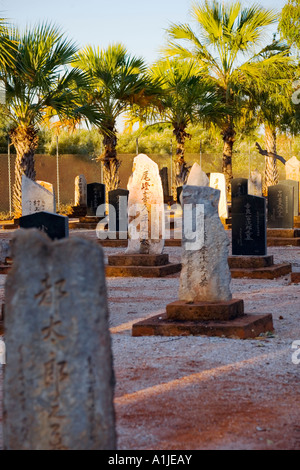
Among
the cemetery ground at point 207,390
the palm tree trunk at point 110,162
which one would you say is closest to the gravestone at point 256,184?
the palm tree trunk at point 110,162

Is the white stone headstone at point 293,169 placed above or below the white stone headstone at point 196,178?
above

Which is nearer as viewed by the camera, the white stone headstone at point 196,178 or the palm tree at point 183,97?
the white stone headstone at point 196,178

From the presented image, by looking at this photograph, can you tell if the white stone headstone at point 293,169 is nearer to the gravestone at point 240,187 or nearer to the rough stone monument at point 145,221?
the gravestone at point 240,187

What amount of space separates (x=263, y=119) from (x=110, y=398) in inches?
967

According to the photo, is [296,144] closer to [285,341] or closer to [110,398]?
[285,341]

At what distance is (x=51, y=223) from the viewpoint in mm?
9117

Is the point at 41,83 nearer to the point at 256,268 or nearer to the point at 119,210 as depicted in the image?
the point at 119,210

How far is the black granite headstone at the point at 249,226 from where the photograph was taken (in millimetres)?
11180

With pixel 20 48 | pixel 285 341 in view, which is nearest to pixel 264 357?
pixel 285 341

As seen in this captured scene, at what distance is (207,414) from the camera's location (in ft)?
13.5

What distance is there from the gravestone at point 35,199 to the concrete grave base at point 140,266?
4896 millimetres

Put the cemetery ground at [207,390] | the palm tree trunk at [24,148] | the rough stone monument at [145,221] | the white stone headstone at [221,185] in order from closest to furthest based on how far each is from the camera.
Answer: the cemetery ground at [207,390]
the rough stone monument at [145,221]
the palm tree trunk at [24,148]
the white stone headstone at [221,185]

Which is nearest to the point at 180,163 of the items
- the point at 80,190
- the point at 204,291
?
the point at 80,190

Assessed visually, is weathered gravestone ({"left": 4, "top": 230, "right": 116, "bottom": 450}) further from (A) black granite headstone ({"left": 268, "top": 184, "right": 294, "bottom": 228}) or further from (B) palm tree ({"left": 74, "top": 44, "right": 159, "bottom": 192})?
(B) palm tree ({"left": 74, "top": 44, "right": 159, "bottom": 192})
